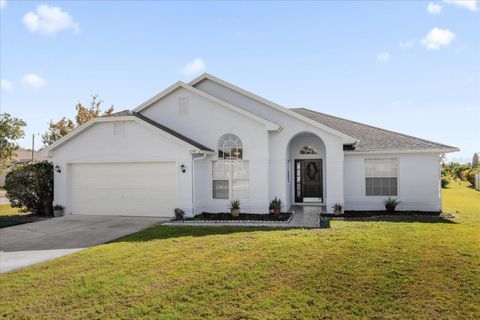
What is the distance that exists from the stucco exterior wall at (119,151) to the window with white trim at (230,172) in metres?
1.61

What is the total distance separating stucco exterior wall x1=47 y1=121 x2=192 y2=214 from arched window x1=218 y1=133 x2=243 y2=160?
Result: 1.81 m

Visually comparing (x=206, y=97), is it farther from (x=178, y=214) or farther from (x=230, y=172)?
(x=178, y=214)

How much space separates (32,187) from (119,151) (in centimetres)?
534

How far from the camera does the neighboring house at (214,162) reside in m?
14.7

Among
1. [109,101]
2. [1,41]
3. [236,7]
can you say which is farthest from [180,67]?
[109,101]

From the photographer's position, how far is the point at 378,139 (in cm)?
1644

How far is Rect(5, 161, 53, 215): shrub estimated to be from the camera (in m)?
16.2

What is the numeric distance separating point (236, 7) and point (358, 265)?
12714 mm

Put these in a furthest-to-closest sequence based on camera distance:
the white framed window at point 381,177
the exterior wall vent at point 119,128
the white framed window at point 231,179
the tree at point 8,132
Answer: the tree at point 8,132 → the white framed window at point 381,177 → the exterior wall vent at point 119,128 → the white framed window at point 231,179

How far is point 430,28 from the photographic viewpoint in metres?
12.7

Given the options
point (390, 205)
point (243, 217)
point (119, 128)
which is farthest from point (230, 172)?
point (390, 205)

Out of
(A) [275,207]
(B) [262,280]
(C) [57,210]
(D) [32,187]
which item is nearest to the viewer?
(B) [262,280]

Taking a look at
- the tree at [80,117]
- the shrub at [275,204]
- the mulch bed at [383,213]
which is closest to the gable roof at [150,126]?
the shrub at [275,204]

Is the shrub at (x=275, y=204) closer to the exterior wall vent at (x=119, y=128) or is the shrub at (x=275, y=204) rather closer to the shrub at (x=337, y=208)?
the shrub at (x=337, y=208)
